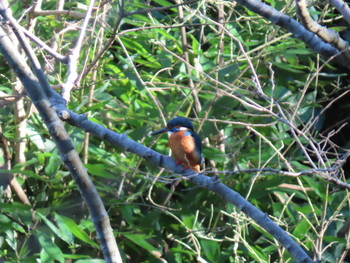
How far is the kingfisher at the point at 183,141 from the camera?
334 centimetres

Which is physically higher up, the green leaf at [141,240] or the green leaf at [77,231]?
the green leaf at [77,231]

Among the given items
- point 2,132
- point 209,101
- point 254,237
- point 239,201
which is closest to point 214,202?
point 254,237

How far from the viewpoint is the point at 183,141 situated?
335 cm

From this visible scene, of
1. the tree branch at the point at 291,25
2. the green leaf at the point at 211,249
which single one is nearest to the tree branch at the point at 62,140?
the tree branch at the point at 291,25

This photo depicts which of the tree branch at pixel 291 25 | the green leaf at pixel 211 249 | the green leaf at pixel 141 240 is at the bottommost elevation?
the green leaf at pixel 141 240

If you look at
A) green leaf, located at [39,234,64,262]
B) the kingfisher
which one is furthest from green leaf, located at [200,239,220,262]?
green leaf, located at [39,234,64,262]

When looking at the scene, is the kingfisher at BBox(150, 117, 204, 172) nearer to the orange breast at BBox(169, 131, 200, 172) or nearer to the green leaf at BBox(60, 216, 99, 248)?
the orange breast at BBox(169, 131, 200, 172)

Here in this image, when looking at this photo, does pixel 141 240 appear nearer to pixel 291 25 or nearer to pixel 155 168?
pixel 155 168

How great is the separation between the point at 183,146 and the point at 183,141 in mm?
45

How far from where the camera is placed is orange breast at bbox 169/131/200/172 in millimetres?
3316

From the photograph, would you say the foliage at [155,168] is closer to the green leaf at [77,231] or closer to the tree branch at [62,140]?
the green leaf at [77,231]

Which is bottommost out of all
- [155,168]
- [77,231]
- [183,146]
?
[77,231]

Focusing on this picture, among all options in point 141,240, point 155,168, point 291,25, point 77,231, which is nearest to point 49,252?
Answer: point 77,231

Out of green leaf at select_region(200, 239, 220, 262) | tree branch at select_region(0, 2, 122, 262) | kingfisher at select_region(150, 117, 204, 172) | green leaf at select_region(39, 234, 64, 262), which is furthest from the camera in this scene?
green leaf at select_region(200, 239, 220, 262)
